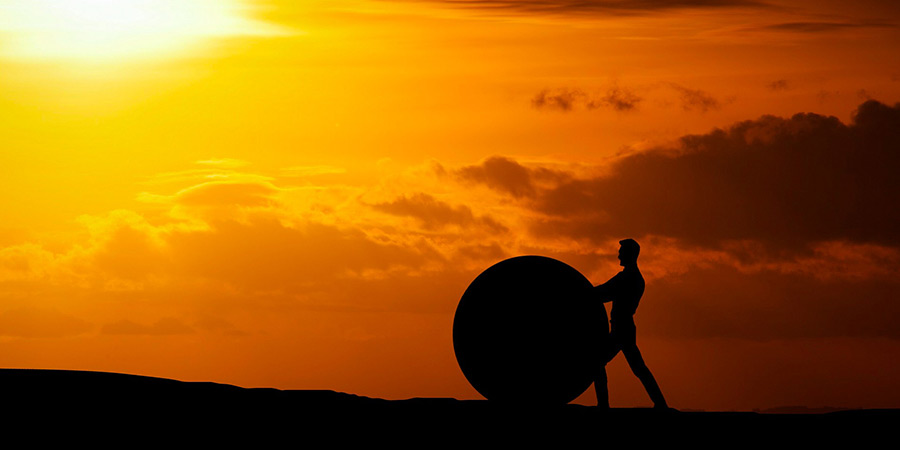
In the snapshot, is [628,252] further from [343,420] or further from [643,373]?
[343,420]

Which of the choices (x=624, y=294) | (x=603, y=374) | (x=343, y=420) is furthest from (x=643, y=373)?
(x=343, y=420)

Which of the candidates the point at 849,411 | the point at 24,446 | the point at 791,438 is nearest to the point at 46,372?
the point at 24,446

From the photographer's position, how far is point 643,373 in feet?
53.5

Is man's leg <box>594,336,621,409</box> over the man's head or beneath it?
beneath

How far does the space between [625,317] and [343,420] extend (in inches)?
167

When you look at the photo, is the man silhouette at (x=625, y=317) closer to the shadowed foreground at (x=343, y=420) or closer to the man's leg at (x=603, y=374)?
the man's leg at (x=603, y=374)

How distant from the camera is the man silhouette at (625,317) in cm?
1616

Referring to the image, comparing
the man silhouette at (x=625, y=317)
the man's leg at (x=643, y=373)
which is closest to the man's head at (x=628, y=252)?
the man silhouette at (x=625, y=317)

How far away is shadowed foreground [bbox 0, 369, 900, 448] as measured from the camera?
15.1m

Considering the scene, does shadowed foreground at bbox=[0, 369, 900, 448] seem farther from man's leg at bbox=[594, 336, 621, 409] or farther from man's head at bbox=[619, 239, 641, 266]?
man's head at bbox=[619, 239, 641, 266]

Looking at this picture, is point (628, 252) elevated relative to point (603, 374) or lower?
elevated

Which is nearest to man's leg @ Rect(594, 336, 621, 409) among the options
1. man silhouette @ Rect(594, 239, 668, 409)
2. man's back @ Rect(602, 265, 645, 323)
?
man silhouette @ Rect(594, 239, 668, 409)

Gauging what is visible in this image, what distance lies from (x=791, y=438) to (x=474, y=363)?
446 cm

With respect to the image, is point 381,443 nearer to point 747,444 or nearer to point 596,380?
point 596,380
